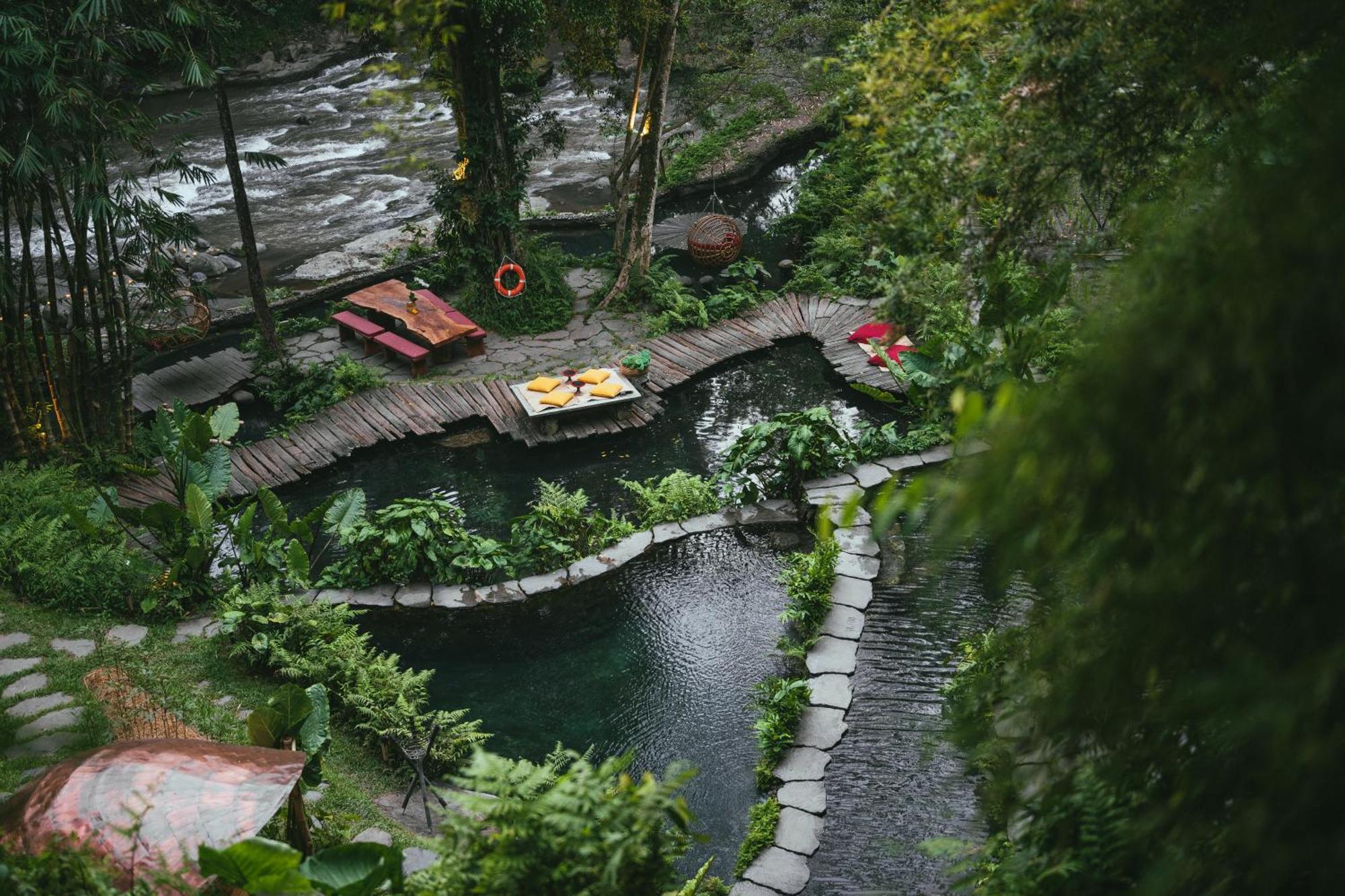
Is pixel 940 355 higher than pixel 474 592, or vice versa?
pixel 940 355

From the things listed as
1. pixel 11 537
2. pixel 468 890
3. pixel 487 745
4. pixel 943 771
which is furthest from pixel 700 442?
pixel 468 890

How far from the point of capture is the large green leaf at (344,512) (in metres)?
6.93

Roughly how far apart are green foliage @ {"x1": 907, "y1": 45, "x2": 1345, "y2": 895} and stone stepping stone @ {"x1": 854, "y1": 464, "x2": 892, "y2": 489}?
5.22 metres

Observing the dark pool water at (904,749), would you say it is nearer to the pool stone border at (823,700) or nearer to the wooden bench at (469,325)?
the pool stone border at (823,700)

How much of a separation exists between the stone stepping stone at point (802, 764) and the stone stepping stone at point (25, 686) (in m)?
4.25

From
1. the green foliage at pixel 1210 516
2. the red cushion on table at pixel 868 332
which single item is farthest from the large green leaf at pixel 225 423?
the green foliage at pixel 1210 516

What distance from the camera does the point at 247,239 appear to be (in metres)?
10.1

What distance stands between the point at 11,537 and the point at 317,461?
111 inches

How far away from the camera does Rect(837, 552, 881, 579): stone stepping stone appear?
6.64 m

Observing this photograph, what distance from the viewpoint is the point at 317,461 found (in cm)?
920

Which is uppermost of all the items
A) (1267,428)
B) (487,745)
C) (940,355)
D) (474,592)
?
(1267,428)

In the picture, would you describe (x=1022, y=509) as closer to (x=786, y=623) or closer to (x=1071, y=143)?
(x=1071, y=143)

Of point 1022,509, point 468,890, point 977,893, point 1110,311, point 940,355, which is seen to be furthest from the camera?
point 940,355

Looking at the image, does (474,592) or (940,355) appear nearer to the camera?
(940,355)
